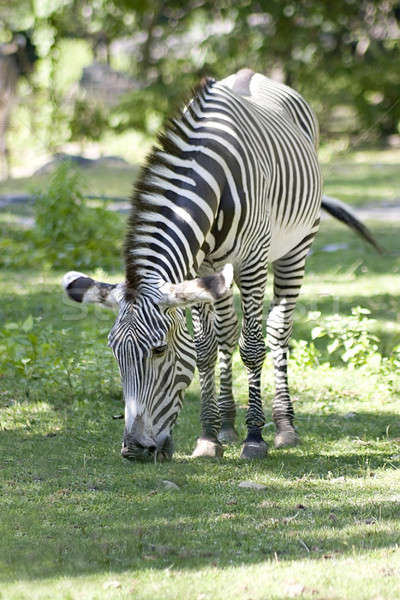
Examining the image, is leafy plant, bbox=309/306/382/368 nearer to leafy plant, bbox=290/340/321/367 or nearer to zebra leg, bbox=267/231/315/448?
leafy plant, bbox=290/340/321/367

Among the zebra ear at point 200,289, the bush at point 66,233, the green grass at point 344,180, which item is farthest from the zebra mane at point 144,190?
the green grass at point 344,180

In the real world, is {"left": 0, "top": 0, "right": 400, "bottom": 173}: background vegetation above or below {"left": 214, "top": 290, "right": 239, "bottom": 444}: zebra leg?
above

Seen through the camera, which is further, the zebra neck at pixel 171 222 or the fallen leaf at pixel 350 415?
the fallen leaf at pixel 350 415

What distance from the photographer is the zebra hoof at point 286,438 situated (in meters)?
5.97

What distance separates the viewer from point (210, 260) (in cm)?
540

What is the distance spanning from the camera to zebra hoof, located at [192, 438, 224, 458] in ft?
18.3

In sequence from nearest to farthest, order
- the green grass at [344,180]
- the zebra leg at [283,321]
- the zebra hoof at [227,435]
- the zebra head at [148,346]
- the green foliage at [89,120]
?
the zebra head at [148,346]
the zebra hoof at [227,435]
the zebra leg at [283,321]
the green grass at [344,180]
the green foliage at [89,120]

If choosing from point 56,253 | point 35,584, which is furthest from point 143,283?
point 56,253

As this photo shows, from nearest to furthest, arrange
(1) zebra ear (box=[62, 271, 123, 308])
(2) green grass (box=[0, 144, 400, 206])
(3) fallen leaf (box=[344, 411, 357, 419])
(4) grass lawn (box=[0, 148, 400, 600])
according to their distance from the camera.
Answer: (4) grass lawn (box=[0, 148, 400, 600]), (1) zebra ear (box=[62, 271, 123, 308]), (3) fallen leaf (box=[344, 411, 357, 419]), (2) green grass (box=[0, 144, 400, 206])

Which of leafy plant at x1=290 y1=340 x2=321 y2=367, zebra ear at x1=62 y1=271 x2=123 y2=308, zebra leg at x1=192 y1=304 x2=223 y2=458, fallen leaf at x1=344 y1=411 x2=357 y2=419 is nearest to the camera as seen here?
zebra ear at x1=62 y1=271 x2=123 y2=308

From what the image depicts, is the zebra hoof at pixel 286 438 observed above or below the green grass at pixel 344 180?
below

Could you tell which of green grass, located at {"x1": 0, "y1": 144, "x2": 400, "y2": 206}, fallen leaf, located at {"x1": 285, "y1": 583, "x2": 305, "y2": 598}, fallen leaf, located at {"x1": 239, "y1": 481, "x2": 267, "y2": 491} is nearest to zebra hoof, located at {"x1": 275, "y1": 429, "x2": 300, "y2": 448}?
fallen leaf, located at {"x1": 239, "y1": 481, "x2": 267, "y2": 491}

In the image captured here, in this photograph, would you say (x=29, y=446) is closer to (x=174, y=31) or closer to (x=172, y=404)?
(x=172, y=404)

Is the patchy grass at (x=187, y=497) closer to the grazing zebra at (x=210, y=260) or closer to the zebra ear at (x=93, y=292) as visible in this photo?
the grazing zebra at (x=210, y=260)
